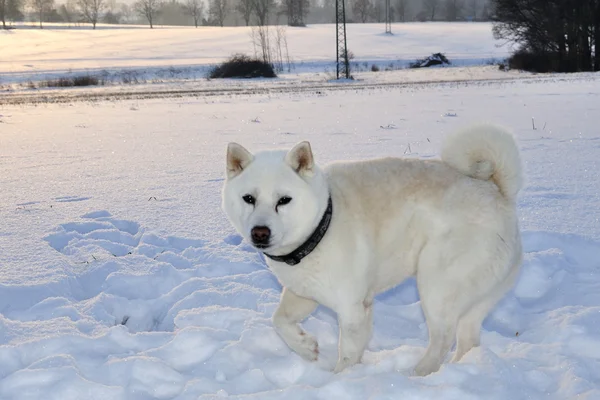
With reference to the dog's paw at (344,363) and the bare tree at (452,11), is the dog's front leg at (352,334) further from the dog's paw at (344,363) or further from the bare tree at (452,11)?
the bare tree at (452,11)

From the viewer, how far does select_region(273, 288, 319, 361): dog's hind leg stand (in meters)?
3.45

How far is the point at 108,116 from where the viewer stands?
1512 centimetres

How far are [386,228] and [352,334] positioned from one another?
0.61 m

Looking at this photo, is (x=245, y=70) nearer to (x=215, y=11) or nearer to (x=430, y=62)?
(x=430, y=62)

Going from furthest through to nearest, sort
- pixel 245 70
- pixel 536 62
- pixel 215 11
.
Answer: pixel 215 11 < pixel 536 62 < pixel 245 70

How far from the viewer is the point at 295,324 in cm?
349

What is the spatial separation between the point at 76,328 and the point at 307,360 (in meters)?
1.47

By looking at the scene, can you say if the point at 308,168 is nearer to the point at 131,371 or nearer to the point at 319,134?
the point at 131,371

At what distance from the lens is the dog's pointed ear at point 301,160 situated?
10.4 ft

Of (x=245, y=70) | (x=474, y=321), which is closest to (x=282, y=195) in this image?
(x=474, y=321)

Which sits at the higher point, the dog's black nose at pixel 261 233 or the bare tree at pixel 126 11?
the bare tree at pixel 126 11

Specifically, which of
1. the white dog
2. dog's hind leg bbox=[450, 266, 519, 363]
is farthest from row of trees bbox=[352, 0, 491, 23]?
dog's hind leg bbox=[450, 266, 519, 363]

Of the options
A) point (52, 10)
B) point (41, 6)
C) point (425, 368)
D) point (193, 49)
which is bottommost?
point (425, 368)

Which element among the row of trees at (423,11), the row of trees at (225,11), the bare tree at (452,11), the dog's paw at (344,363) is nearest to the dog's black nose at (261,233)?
the dog's paw at (344,363)
